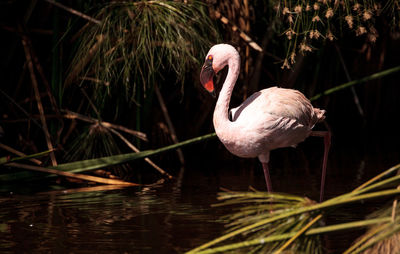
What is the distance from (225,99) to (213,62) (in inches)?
10.4

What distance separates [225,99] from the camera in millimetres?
4270

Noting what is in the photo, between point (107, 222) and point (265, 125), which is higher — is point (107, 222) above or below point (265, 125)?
below

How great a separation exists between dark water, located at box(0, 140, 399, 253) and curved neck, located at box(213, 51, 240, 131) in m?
0.62

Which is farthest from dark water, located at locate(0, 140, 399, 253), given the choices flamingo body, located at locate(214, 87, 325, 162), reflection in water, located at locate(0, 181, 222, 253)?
flamingo body, located at locate(214, 87, 325, 162)

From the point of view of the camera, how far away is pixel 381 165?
20.7ft

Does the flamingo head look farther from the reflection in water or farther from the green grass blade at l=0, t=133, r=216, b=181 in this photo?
the green grass blade at l=0, t=133, r=216, b=181

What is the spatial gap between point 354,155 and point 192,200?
284 centimetres

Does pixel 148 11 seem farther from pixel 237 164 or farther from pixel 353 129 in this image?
pixel 353 129

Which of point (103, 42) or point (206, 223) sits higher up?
point (103, 42)

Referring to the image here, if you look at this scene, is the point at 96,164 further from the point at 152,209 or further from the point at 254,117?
the point at 254,117

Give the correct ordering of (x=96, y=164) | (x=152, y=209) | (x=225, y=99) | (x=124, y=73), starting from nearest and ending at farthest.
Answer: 1. (x=225, y=99)
2. (x=152, y=209)
3. (x=96, y=164)
4. (x=124, y=73)

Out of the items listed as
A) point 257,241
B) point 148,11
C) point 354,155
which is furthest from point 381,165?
point 257,241

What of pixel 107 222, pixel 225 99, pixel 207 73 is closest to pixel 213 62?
pixel 207 73

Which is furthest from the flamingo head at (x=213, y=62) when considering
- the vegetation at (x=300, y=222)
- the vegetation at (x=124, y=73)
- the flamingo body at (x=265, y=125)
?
the vegetation at (x=300, y=222)
